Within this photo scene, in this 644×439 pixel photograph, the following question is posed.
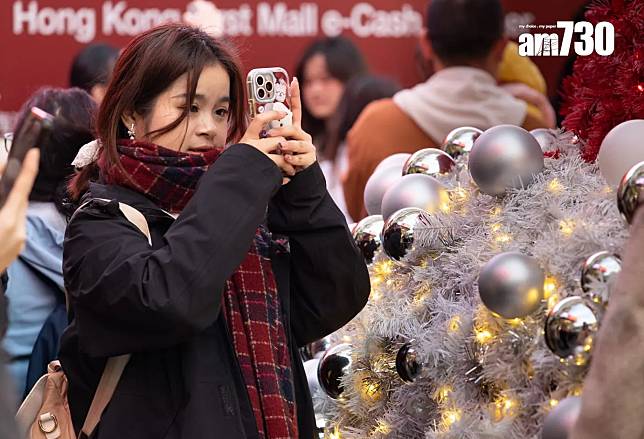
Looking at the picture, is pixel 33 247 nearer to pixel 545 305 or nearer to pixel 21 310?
pixel 21 310

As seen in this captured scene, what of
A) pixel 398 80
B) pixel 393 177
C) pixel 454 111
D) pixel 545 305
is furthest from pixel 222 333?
pixel 398 80

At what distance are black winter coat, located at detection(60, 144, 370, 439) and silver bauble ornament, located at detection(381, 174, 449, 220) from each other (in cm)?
44

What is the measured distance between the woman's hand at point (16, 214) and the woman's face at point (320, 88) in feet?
15.9

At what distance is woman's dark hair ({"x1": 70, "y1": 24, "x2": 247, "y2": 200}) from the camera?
9.00 ft

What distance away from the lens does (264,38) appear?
7082 millimetres

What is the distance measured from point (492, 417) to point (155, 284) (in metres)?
0.72

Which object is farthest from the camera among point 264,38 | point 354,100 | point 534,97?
point 264,38

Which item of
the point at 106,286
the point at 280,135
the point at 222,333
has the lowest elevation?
the point at 222,333

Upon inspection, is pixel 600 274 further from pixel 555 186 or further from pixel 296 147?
pixel 296 147

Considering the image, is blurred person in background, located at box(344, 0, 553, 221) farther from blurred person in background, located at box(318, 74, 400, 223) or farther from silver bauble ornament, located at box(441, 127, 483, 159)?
silver bauble ornament, located at box(441, 127, 483, 159)

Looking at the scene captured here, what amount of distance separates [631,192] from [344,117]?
11.8 feet

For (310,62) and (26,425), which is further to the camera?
(310,62)

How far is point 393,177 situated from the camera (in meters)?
3.41

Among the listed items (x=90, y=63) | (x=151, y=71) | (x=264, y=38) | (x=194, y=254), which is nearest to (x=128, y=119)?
(x=151, y=71)
